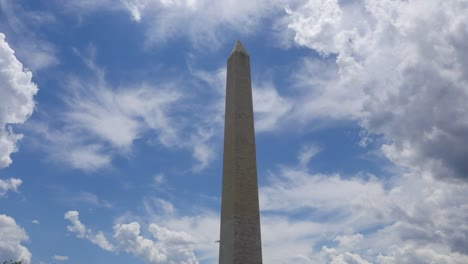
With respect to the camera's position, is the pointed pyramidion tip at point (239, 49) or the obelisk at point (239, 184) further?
the pointed pyramidion tip at point (239, 49)

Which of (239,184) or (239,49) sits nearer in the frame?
(239,184)

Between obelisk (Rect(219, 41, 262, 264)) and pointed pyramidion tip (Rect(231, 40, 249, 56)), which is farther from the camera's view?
pointed pyramidion tip (Rect(231, 40, 249, 56))

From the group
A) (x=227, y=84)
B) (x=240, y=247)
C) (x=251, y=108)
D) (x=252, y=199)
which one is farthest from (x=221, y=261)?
(x=227, y=84)

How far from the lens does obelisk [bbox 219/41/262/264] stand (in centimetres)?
1866

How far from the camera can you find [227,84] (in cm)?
2273

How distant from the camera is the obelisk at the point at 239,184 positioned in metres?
18.7

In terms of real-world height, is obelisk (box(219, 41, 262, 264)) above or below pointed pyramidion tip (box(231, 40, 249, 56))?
below

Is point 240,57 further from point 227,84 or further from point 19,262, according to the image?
point 19,262

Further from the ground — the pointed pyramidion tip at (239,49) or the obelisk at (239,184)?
the pointed pyramidion tip at (239,49)

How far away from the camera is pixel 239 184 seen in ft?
62.7

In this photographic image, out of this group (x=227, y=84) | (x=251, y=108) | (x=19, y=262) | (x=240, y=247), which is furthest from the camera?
(x=19, y=262)

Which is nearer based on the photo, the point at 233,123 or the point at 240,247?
the point at 240,247

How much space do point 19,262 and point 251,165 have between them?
42.9 m

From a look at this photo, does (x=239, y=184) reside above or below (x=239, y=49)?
below
